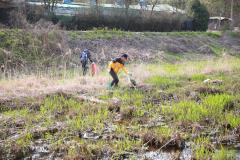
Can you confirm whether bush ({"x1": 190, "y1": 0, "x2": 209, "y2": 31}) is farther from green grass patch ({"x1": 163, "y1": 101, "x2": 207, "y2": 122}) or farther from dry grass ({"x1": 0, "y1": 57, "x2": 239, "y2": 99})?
green grass patch ({"x1": 163, "y1": 101, "x2": 207, "y2": 122})

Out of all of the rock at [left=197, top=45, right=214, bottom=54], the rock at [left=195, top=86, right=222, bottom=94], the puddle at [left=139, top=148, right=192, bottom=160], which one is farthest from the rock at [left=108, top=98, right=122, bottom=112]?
the rock at [left=197, top=45, right=214, bottom=54]

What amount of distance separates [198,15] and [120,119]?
3251 cm

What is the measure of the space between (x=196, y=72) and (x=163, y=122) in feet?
28.7

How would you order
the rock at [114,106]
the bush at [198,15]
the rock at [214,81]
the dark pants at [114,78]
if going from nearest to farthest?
the rock at [114,106], the dark pants at [114,78], the rock at [214,81], the bush at [198,15]

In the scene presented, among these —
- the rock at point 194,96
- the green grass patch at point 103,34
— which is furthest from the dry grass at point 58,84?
the green grass patch at point 103,34

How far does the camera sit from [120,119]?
10625 millimetres

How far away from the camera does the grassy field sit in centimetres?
825

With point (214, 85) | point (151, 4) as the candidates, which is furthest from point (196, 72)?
point (151, 4)

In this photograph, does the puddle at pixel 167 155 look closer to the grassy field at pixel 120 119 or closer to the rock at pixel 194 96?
the grassy field at pixel 120 119

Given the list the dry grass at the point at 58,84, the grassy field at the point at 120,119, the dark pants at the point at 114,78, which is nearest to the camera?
the grassy field at the point at 120,119

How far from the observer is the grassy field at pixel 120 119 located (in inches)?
325

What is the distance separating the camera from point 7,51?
22.4 metres

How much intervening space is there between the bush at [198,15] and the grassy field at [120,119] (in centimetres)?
2611

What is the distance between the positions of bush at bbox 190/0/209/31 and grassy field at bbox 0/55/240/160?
1028 inches
